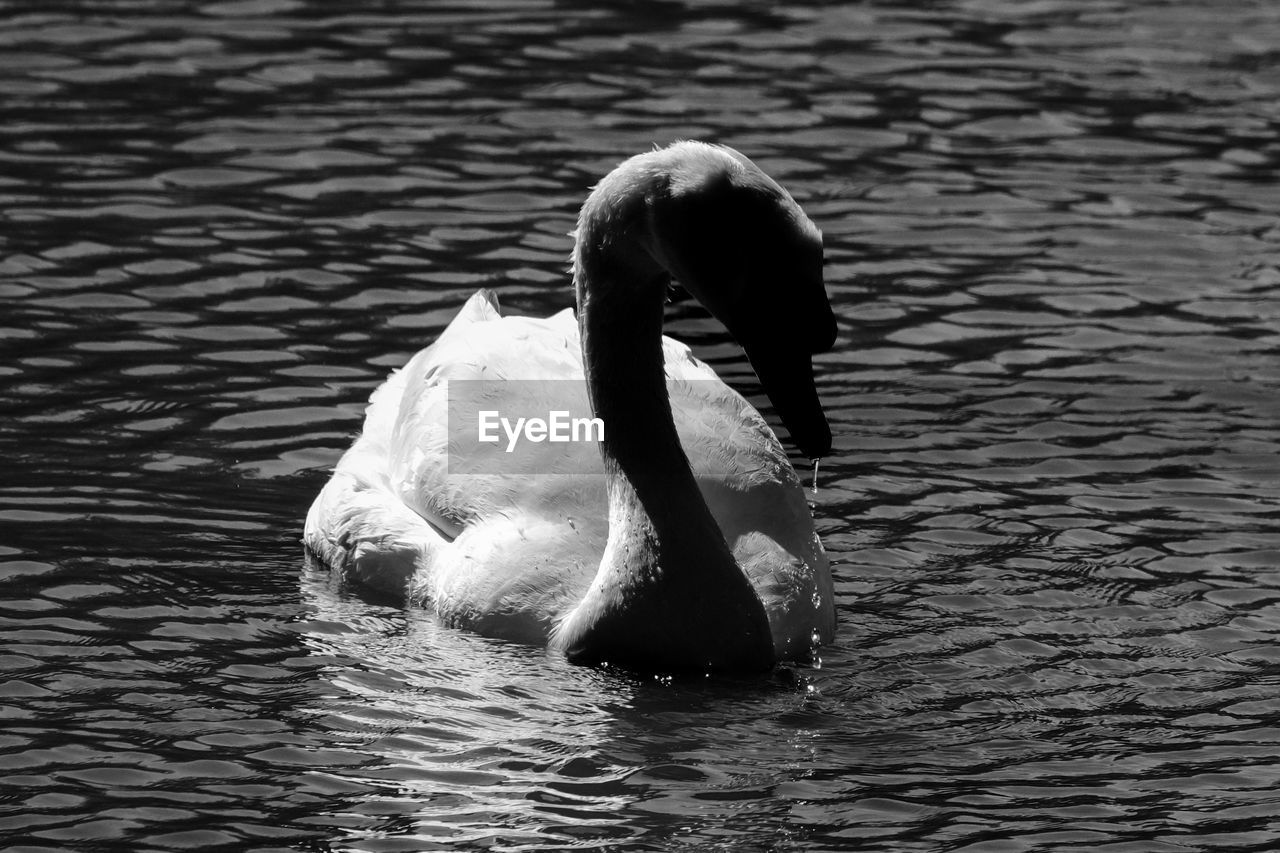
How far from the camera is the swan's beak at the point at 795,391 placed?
722 centimetres

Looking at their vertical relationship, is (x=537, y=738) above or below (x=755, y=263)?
below

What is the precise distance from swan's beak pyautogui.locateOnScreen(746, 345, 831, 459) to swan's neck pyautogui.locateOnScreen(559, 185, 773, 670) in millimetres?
494

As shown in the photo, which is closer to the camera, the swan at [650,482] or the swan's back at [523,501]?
the swan at [650,482]

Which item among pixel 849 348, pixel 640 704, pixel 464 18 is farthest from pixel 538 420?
pixel 464 18

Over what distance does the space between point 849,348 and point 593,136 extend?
10.6 ft

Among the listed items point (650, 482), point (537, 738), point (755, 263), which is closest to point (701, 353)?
point (650, 482)

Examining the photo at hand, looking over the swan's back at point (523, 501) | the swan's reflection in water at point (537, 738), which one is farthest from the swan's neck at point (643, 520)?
the swan's back at point (523, 501)

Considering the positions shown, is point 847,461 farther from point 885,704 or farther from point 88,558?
point 88,558

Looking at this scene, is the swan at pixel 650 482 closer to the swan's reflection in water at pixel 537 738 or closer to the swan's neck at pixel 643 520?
the swan's neck at pixel 643 520

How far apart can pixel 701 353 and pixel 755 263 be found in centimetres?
417

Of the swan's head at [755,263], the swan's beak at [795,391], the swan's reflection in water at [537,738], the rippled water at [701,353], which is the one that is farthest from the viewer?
the swan's beak at [795,391]

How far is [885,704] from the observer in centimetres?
732

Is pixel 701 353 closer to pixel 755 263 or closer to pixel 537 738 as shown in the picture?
pixel 755 263

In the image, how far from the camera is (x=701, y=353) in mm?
11305
